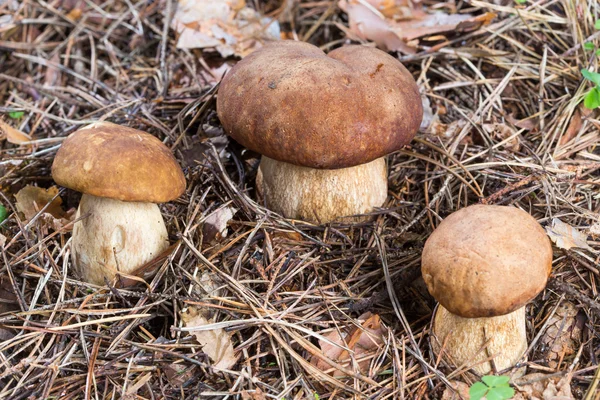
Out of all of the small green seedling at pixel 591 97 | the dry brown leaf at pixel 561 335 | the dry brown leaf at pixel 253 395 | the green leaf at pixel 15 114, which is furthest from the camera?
the green leaf at pixel 15 114

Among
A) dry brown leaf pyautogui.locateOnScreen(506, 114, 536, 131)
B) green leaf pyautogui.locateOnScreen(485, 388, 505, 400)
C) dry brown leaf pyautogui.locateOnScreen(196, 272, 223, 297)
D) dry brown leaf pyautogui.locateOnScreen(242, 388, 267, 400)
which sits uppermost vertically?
dry brown leaf pyautogui.locateOnScreen(506, 114, 536, 131)

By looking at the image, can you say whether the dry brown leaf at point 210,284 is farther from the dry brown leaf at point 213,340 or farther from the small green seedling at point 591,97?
the small green seedling at point 591,97

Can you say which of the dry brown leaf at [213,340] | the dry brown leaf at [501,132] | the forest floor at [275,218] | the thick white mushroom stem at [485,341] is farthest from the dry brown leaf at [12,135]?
the dry brown leaf at [501,132]

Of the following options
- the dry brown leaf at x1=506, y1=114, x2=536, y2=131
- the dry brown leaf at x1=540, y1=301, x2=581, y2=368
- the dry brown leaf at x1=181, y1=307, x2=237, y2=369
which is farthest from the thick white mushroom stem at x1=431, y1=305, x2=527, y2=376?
the dry brown leaf at x1=506, y1=114, x2=536, y2=131

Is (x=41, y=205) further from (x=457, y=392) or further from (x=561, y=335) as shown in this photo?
(x=561, y=335)

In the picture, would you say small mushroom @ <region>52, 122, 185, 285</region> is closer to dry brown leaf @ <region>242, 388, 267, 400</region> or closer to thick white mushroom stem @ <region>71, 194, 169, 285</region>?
thick white mushroom stem @ <region>71, 194, 169, 285</region>

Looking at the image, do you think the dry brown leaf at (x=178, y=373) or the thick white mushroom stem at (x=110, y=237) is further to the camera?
the thick white mushroom stem at (x=110, y=237)

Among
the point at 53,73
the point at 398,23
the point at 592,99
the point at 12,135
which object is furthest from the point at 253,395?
the point at 53,73
